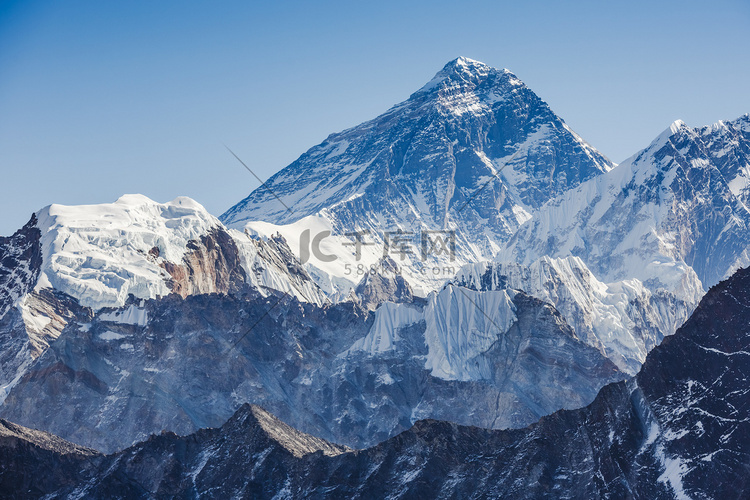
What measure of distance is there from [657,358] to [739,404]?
14.9m

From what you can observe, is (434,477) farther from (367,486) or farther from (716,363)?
(716,363)

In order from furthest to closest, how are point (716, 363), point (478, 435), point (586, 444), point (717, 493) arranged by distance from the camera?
point (478, 435), point (586, 444), point (716, 363), point (717, 493)

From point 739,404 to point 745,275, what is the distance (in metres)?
18.4

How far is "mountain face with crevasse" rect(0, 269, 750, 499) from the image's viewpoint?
536 ft

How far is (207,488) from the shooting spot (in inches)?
7859

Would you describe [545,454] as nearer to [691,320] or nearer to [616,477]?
[616,477]

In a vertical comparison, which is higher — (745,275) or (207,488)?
(207,488)

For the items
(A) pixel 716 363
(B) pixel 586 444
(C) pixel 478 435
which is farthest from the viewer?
(C) pixel 478 435

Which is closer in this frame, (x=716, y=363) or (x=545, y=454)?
(x=716, y=363)

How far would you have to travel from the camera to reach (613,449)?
17250 centimetres

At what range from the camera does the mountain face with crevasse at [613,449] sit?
163 m

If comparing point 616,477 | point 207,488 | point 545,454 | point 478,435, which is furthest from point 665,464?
point 207,488

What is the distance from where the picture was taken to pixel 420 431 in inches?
7657

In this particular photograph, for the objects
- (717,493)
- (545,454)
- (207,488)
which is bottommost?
(717,493)
